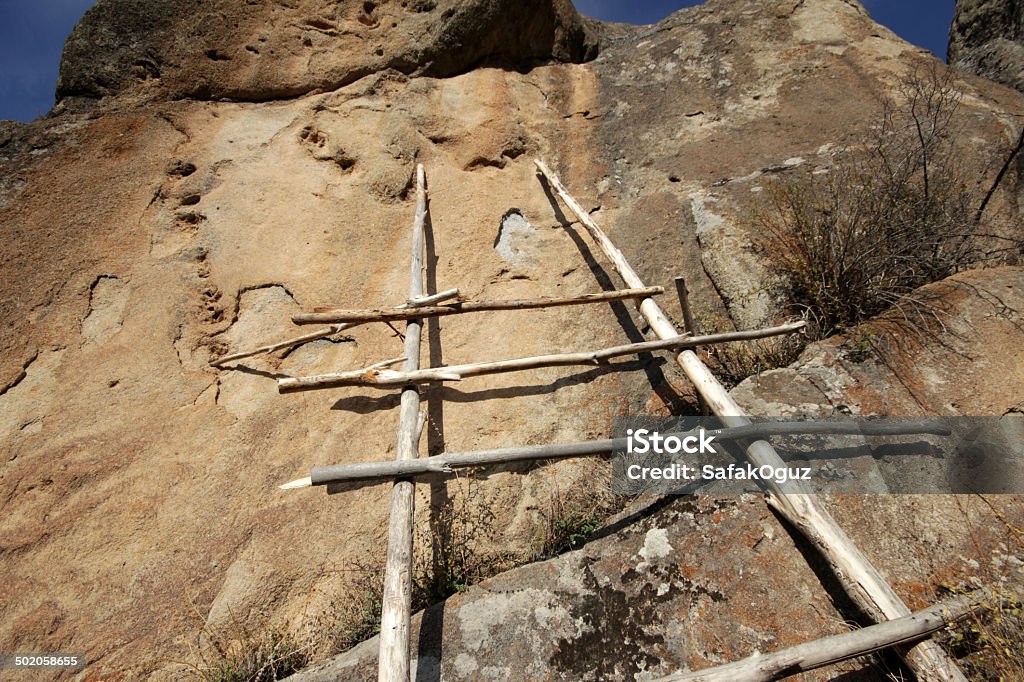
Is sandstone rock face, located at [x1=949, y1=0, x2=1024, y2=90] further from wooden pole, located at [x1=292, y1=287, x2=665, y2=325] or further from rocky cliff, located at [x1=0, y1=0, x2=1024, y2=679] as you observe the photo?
wooden pole, located at [x1=292, y1=287, x2=665, y2=325]

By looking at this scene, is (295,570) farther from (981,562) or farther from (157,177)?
(157,177)

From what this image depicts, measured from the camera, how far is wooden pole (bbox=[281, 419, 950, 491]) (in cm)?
259

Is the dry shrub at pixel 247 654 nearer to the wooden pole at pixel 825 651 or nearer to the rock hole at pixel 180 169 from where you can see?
the wooden pole at pixel 825 651

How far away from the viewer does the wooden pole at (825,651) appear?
1.84 m

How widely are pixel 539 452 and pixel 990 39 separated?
9974 mm

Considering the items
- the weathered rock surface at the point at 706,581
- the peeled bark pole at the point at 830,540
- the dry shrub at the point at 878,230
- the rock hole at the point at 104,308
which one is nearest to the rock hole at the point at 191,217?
the rock hole at the point at 104,308

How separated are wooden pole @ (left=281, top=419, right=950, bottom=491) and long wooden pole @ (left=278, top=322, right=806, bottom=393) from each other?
60cm

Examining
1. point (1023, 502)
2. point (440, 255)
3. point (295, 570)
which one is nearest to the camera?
point (1023, 502)

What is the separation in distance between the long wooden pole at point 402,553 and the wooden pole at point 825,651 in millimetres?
1006

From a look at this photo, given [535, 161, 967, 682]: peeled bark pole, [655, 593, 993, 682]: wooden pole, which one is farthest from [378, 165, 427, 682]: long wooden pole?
[535, 161, 967, 682]: peeled bark pole

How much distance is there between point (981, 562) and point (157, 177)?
19.9 ft

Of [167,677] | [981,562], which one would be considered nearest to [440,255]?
[167,677]

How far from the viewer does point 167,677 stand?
2.39m

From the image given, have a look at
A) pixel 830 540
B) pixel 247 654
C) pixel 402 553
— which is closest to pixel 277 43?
pixel 402 553
